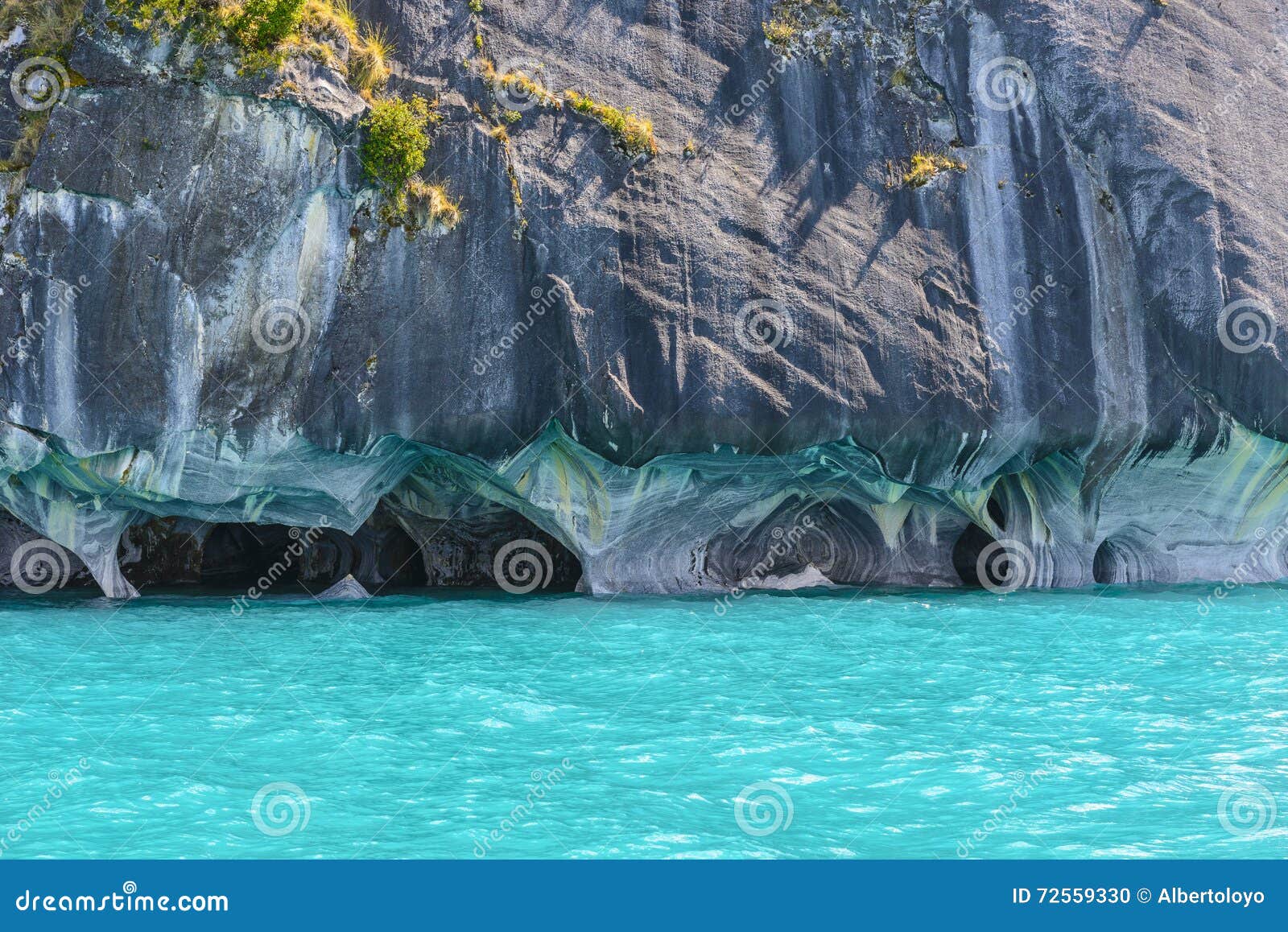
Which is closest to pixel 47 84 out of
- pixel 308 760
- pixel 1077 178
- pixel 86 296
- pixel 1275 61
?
pixel 86 296

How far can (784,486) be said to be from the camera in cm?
2184

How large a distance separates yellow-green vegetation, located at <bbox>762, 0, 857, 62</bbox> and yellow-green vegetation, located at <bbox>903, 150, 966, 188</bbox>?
241 cm

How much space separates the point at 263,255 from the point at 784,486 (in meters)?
9.58

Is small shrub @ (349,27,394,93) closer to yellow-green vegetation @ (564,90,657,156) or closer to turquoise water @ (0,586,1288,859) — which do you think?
yellow-green vegetation @ (564,90,657,156)

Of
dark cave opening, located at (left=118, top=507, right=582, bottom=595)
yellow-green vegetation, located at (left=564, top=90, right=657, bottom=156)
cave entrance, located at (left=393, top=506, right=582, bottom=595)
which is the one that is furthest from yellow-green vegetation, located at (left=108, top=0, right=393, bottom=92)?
cave entrance, located at (left=393, top=506, right=582, bottom=595)

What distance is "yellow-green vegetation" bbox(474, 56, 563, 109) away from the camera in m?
20.3

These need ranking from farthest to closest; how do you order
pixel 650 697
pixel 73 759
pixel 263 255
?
pixel 263 255
pixel 650 697
pixel 73 759

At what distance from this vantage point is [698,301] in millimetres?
20203

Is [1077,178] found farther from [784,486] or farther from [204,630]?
[204,630]

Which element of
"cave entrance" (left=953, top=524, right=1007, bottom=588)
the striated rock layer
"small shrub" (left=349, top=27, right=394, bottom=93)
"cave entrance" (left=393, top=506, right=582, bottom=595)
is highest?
"small shrub" (left=349, top=27, right=394, bottom=93)

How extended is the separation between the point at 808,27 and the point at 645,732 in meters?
14.2

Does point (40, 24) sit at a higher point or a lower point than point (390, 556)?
higher

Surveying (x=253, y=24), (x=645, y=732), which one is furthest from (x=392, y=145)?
(x=645, y=732)

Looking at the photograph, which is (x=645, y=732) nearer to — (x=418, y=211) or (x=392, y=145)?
(x=418, y=211)
